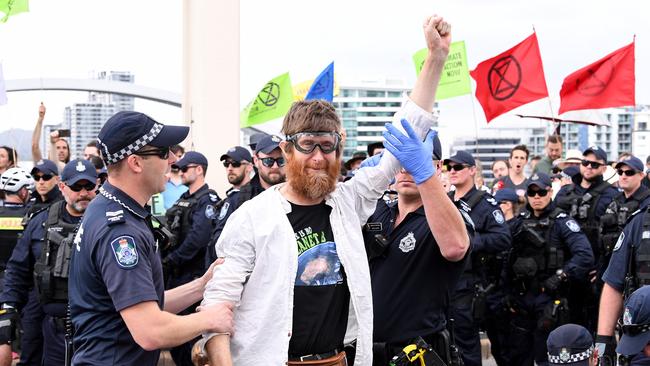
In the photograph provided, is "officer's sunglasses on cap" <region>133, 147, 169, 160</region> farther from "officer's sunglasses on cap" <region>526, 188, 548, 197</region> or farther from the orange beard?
"officer's sunglasses on cap" <region>526, 188, 548, 197</region>

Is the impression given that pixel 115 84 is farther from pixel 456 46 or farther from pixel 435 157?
pixel 435 157

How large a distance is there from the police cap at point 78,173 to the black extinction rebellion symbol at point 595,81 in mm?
8590

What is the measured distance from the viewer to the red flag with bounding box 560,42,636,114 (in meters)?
13.1

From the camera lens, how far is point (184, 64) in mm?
15945

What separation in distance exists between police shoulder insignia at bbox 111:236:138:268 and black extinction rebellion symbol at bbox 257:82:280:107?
11.6 m

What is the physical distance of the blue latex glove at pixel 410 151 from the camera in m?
4.11

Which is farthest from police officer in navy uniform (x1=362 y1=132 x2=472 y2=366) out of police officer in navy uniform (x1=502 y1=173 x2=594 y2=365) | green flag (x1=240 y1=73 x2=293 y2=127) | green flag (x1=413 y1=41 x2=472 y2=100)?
green flag (x1=240 y1=73 x2=293 y2=127)

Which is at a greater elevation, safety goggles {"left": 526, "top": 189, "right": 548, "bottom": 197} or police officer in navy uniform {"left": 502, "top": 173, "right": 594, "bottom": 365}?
safety goggles {"left": 526, "top": 189, "right": 548, "bottom": 197}

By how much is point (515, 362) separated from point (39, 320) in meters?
4.79

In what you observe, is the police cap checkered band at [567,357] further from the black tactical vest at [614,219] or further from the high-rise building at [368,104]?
the high-rise building at [368,104]

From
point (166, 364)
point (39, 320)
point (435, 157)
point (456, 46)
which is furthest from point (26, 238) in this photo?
point (456, 46)

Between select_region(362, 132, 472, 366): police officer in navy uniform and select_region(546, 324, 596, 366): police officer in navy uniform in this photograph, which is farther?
select_region(546, 324, 596, 366): police officer in navy uniform

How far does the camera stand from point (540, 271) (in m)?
9.23

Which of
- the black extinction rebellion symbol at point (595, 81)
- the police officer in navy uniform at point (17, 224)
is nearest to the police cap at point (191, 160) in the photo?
the police officer in navy uniform at point (17, 224)
